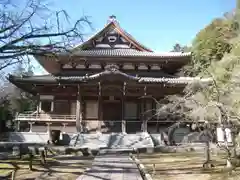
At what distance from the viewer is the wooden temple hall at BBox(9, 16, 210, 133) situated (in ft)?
79.8

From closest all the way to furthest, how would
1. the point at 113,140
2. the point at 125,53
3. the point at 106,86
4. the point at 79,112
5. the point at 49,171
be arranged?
1. the point at 49,171
2. the point at 113,140
3. the point at 79,112
4. the point at 106,86
5. the point at 125,53

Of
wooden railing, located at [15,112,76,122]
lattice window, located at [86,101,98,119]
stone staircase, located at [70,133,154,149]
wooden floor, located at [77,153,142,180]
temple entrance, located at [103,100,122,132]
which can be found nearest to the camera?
wooden floor, located at [77,153,142,180]

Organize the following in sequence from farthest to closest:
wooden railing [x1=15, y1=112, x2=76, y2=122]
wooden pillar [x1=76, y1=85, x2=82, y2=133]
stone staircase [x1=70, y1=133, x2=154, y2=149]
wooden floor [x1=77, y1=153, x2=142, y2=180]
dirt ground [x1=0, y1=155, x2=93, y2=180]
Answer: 1. wooden railing [x1=15, y1=112, x2=76, y2=122]
2. wooden pillar [x1=76, y1=85, x2=82, y2=133]
3. stone staircase [x1=70, y1=133, x2=154, y2=149]
4. dirt ground [x1=0, y1=155, x2=93, y2=180]
5. wooden floor [x1=77, y1=153, x2=142, y2=180]

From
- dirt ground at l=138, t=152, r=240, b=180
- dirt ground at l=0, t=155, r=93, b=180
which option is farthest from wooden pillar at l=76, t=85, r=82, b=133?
dirt ground at l=138, t=152, r=240, b=180

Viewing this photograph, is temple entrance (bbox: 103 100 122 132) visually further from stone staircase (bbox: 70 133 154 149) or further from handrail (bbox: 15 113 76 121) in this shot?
stone staircase (bbox: 70 133 154 149)

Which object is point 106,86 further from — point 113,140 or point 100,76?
point 113,140

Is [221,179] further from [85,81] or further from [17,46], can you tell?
[85,81]

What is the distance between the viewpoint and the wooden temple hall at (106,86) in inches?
958

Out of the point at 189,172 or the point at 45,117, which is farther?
the point at 45,117

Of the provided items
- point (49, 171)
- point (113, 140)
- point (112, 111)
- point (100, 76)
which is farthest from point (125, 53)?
point (49, 171)

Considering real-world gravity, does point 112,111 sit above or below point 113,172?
above

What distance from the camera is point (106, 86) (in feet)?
81.4

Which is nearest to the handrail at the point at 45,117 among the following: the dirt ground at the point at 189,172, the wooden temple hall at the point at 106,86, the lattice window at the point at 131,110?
the wooden temple hall at the point at 106,86

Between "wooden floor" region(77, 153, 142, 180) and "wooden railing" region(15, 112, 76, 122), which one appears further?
"wooden railing" region(15, 112, 76, 122)
